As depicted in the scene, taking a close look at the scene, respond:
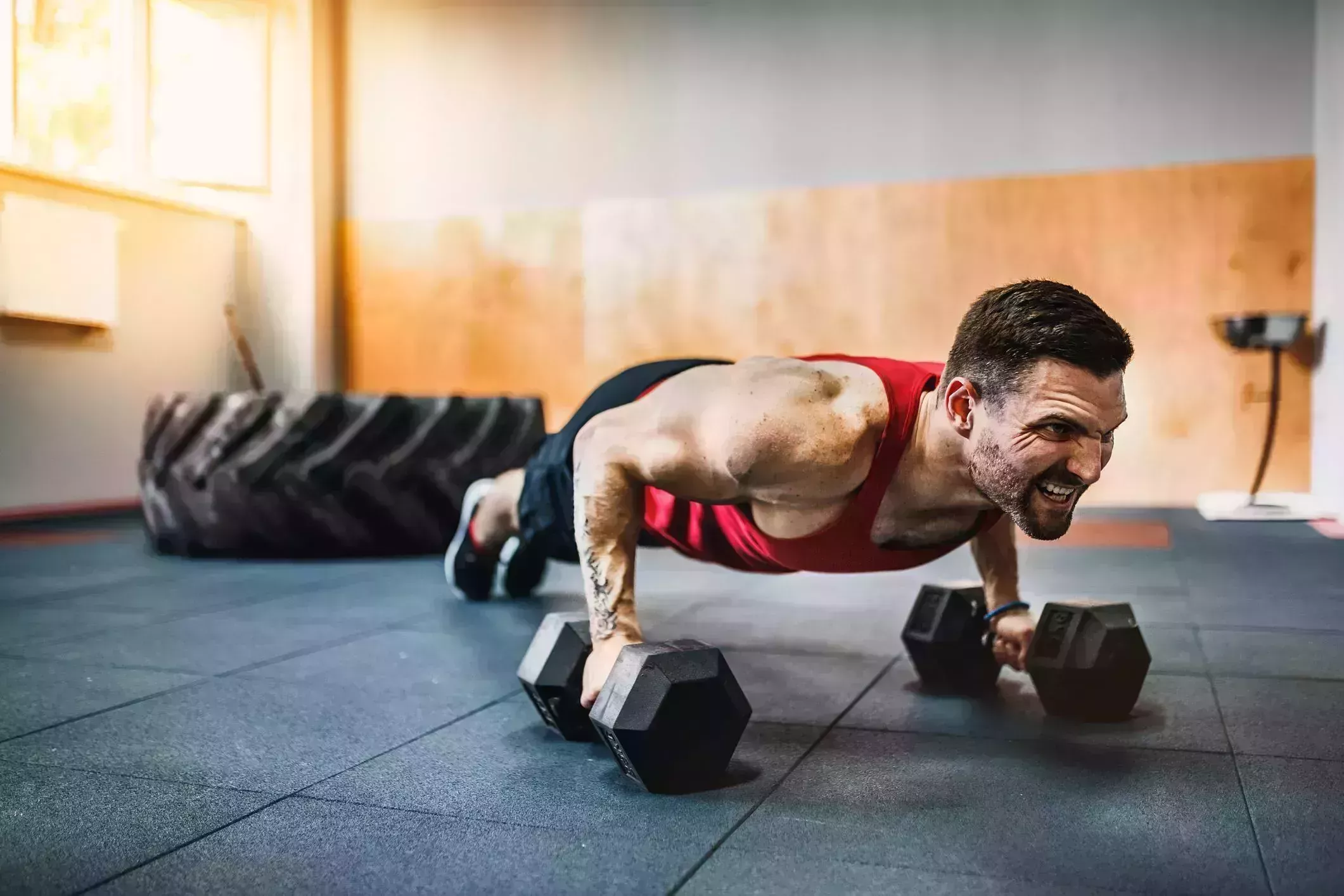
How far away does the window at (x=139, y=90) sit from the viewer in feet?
14.4

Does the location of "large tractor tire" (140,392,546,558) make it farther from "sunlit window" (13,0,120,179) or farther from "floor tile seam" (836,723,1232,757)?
"floor tile seam" (836,723,1232,757)

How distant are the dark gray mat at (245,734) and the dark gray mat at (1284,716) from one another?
1.14m

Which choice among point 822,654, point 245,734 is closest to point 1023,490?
point 822,654

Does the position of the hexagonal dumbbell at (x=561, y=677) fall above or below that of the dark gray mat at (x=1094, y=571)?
above

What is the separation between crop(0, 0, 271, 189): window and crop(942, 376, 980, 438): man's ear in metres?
4.05

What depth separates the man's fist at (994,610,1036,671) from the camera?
1.71m

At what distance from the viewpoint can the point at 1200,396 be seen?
15.6 feet

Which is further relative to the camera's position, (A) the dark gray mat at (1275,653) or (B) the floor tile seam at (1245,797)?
(A) the dark gray mat at (1275,653)

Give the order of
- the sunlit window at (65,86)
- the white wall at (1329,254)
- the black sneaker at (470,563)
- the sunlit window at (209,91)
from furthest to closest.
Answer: the sunlit window at (209,91) → the sunlit window at (65,86) → the white wall at (1329,254) → the black sneaker at (470,563)

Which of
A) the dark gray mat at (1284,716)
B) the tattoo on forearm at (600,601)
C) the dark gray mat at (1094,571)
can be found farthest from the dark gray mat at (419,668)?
the dark gray mat at (1094,571)

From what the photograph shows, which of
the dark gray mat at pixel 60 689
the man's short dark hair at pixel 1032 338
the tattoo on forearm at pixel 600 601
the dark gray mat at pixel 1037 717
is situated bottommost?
the dark gray mat at pixel 60 689

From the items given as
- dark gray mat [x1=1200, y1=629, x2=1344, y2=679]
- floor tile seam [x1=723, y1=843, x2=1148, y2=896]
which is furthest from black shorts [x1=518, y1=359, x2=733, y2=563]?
dark gray mat [x1=1200, y1=629, x2=1344, y2=679]

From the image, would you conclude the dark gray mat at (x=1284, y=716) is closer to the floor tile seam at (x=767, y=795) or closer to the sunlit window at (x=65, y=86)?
the floor tile seam at (x=767, y=795)

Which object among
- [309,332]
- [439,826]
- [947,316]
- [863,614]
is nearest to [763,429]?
[439,826]
